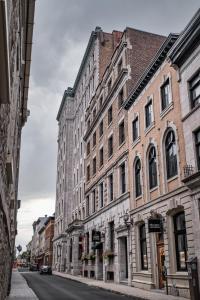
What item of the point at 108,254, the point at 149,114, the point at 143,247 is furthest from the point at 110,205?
the point at 149,114

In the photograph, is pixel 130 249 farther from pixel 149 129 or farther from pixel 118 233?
pixel 149 129

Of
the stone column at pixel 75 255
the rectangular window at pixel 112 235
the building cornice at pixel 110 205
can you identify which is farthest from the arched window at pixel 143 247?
the stone column at pixel 75 255

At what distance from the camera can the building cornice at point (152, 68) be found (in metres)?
21.2

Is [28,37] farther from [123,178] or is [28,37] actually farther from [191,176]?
[123,178]

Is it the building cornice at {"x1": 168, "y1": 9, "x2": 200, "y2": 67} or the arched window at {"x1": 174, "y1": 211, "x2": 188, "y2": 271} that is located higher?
the building cornice at {"x1": 168, "y1": 9, "x2": 200, "y2": 67}

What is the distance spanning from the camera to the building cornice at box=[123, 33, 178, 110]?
21.2m

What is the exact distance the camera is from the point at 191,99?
18.7 m

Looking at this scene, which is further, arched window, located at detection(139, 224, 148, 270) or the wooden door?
arched window, located at detection(139, 224, 148, 270)

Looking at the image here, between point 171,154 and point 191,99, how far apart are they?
3.49m

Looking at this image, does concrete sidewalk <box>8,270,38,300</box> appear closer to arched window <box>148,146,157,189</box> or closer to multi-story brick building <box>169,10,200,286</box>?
multi-story brick building <box>169,10,200,286</box>

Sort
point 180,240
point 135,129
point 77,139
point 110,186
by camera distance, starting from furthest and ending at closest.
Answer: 1. point 77,139
2. point 110,186
3. point 135,129
4. point 180,240

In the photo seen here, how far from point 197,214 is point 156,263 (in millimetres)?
6254

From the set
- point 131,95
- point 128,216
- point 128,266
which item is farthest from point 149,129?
point 128,266

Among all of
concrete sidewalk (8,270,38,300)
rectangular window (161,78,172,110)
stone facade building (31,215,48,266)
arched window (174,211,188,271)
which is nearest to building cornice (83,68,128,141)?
rectangular window (161,78,172,110)
